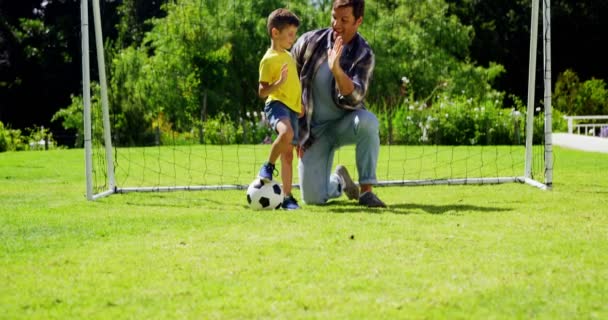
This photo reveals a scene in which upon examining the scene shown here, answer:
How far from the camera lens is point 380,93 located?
1950cm

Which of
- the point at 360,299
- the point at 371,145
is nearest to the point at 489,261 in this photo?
the point at 360,299

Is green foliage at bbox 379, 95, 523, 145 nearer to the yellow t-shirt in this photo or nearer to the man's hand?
the yellow t-shirt

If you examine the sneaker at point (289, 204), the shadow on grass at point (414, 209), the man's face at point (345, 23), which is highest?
the man's face at point (345, 23)

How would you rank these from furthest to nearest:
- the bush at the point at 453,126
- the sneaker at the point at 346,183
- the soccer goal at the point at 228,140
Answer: the bush at the point at 453,126, the soccer goal at the point at 228,140, the sneaker at the point at 346,183

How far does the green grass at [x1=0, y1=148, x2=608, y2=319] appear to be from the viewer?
383cm

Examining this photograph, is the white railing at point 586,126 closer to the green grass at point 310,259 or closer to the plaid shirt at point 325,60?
the green grass at point 310,259

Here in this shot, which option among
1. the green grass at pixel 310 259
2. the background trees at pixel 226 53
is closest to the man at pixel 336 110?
the green grass at pixel 310 259

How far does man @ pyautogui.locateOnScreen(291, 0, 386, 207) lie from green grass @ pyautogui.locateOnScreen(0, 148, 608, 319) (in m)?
0.23

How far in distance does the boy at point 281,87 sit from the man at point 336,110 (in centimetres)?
35

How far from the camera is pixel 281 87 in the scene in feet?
23.5

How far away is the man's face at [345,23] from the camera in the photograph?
23.9 ft

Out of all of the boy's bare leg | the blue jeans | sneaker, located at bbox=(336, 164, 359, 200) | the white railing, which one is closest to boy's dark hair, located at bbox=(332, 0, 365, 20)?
the blue jeans

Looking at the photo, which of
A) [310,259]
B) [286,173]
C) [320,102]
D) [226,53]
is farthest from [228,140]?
[310,259]

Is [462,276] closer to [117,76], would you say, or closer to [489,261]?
[489,261]
